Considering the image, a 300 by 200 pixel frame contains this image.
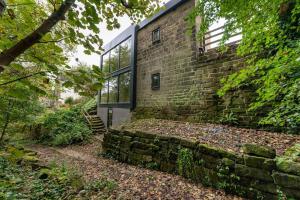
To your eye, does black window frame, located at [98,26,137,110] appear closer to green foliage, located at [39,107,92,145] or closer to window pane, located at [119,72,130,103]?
window pane, located at [119,72,130,103]

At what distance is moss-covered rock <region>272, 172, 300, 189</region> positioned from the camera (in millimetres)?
2837

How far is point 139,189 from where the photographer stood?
3.92 metres

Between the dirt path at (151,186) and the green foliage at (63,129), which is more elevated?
the green foliage at (63,129)

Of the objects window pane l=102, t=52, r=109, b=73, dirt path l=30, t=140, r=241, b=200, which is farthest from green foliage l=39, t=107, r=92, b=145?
dirt path l=30, t=140, r=241, b=200

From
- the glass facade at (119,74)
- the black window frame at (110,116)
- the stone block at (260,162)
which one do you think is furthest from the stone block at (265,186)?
the black window frame at (110,116)

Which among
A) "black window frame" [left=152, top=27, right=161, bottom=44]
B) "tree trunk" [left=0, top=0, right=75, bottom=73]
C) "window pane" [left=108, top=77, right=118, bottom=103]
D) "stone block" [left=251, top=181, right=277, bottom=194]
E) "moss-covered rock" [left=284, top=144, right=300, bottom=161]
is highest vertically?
"black window frame" [left=152, top=27, right=161, bottom=44]

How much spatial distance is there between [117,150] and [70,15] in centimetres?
630

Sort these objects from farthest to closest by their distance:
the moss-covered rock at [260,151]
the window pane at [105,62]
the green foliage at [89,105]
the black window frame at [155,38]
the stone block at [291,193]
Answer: the green foliage at [89,105] < the window pane at [105,62] < the black window frame at [155,38] < the moss-covered rock at [260,151] < the stone block at [291,193]

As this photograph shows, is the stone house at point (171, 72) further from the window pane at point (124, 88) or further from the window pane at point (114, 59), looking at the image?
the window pane at point (114, 59)

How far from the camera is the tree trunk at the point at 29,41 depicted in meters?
1.04

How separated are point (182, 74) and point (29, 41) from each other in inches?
280

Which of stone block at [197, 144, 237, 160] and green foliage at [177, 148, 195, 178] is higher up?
stone block at [197, 144, 237, 160]

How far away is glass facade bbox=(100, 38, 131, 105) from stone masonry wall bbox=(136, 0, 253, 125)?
1244 millimetres

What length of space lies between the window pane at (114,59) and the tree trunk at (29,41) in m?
11.8
